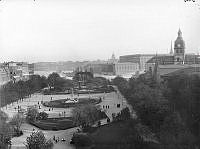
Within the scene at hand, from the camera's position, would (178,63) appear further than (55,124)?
Yes

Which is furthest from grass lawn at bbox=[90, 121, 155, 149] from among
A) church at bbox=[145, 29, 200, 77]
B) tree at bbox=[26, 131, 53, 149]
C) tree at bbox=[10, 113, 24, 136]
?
church at bbox=[145, 29, 200, 77]

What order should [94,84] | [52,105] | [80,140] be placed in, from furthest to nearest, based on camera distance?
1. [94,84]
2. [52,105]
3. [80,140]

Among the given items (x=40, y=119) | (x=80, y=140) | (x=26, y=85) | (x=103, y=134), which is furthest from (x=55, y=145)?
(x=26, y=85)

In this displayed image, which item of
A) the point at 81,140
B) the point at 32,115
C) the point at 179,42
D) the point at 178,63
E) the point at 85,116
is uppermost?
the point at 179,42

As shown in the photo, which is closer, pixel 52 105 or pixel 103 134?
pixel 103 134

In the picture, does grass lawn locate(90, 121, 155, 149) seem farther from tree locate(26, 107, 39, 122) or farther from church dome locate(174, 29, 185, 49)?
church dome locate(174, 29, 185, 49)

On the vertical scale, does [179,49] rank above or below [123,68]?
above

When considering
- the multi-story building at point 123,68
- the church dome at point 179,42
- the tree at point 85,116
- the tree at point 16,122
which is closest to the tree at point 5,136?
the tree at point 16,122

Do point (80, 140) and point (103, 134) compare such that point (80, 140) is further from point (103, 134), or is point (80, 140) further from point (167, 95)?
point (167, 95)

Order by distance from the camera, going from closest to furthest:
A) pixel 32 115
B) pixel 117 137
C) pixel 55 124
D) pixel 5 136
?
pixel 5 136
pixel 117 137
pixel 55 124
pixel 32 115

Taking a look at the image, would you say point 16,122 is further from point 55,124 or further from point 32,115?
point 32,115

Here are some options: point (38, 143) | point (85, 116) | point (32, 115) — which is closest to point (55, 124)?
point (32, 115)
